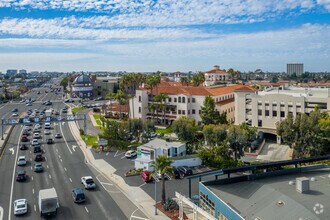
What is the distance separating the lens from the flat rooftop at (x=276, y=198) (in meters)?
27.0

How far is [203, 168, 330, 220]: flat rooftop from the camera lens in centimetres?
2703

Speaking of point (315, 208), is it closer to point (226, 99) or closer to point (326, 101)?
point (326, 101)

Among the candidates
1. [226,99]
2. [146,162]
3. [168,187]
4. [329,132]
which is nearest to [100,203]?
[168,187]

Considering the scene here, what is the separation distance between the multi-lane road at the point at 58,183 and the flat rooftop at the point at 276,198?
41.6ft

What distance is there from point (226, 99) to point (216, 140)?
47.3m

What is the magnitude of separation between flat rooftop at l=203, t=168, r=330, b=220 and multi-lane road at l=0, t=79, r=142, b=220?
12.7 meters

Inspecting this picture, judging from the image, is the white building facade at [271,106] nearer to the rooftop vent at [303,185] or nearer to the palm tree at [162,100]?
the palm tree at [162,100]

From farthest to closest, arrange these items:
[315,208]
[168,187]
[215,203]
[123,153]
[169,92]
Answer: [169,92], [123,153], [168,187], [215,203], [315,208]

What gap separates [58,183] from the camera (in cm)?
4953

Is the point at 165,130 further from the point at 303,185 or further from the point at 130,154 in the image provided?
the point at 303,185

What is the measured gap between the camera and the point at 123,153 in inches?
2640

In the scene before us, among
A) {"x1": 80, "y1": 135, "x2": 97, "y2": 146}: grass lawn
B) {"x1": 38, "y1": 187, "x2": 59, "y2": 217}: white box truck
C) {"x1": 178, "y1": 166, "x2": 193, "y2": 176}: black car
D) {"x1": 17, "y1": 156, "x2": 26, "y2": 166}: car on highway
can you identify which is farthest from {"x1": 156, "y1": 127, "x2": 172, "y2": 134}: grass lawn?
{"x1": 38, "y1": 187, "x2": 59, "y2": 217}: white box truck

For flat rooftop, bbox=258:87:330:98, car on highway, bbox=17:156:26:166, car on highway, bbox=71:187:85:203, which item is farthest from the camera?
Answer: flat rooftop, bbox=258:87:330:98

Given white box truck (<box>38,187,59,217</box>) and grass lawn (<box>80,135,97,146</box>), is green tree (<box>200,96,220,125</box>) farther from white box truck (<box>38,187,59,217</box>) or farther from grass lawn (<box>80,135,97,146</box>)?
white box truck (<box>38,187,59,217</box>)
